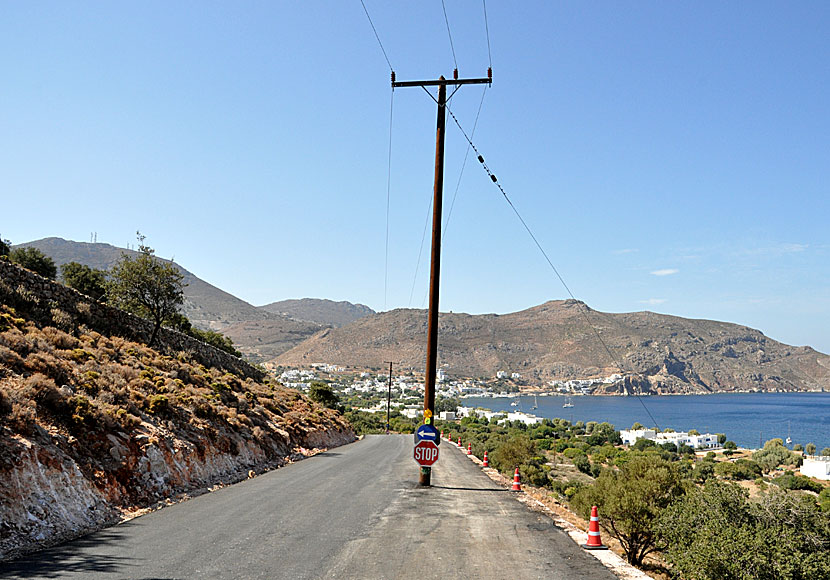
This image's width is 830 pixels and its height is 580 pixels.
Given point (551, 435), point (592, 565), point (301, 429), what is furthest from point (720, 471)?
point (592, 565)

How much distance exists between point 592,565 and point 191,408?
17083mm

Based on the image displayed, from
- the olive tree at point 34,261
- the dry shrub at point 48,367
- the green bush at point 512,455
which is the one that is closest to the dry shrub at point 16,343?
the dry shrub at point 48,367

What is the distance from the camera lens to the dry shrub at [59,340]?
2175cm

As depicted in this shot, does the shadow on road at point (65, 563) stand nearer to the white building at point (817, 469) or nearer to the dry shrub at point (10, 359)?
the dry shrub at point (10, 359)

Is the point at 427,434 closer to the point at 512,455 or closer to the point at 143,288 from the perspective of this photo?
the point at 512,455

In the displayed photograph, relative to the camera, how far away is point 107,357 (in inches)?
941

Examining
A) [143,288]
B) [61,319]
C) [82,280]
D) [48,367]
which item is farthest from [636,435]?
[48,367]

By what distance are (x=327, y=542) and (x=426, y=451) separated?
8291 millimetres

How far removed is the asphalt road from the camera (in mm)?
8914

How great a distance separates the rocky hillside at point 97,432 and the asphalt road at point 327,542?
1013 millimetres

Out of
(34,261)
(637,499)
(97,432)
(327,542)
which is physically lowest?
(637,499)

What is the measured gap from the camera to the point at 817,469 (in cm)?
7612

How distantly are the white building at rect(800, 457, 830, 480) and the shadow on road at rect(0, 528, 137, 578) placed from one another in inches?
3401

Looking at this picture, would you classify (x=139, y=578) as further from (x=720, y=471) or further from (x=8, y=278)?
(x=720, y=471)
